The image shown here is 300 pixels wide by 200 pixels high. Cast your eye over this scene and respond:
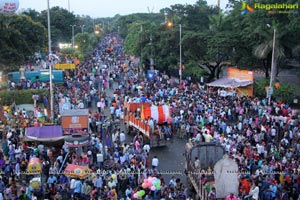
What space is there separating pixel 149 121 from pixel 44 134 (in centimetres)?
552

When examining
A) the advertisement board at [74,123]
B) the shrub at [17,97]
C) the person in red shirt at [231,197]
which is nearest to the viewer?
the person in red shirt at [231,197]

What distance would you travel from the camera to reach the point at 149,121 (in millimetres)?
21797

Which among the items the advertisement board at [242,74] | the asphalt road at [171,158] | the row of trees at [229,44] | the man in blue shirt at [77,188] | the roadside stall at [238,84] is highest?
the row of trees at [229,44]

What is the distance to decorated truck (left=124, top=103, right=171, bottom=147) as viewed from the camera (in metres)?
21.9

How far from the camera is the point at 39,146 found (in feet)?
61.7

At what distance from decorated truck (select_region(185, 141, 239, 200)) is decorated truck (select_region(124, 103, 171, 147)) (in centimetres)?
501

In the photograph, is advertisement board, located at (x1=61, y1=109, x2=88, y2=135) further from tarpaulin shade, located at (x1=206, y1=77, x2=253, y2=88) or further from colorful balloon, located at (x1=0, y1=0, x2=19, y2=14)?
colorful balloon, located at (x1=0, y1=0, x2=19, y2=14)

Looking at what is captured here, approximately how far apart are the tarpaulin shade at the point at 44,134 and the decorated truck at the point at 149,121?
4723 mm

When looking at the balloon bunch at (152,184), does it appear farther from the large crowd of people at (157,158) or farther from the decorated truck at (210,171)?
the decorated truck at (210,171)

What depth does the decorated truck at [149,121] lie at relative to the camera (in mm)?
21875

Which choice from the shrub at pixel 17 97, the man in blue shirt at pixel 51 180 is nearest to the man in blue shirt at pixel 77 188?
the man in blue shirt at pixel 51 180

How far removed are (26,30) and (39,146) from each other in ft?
105

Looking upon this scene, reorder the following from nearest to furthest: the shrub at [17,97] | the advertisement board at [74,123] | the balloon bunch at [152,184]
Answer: the balloon bunch at [152,184] < the advertisement board at [74,123] < the shrub at [17,97]

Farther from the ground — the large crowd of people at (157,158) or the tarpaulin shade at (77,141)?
the tarpaulin shade at (77,141)
